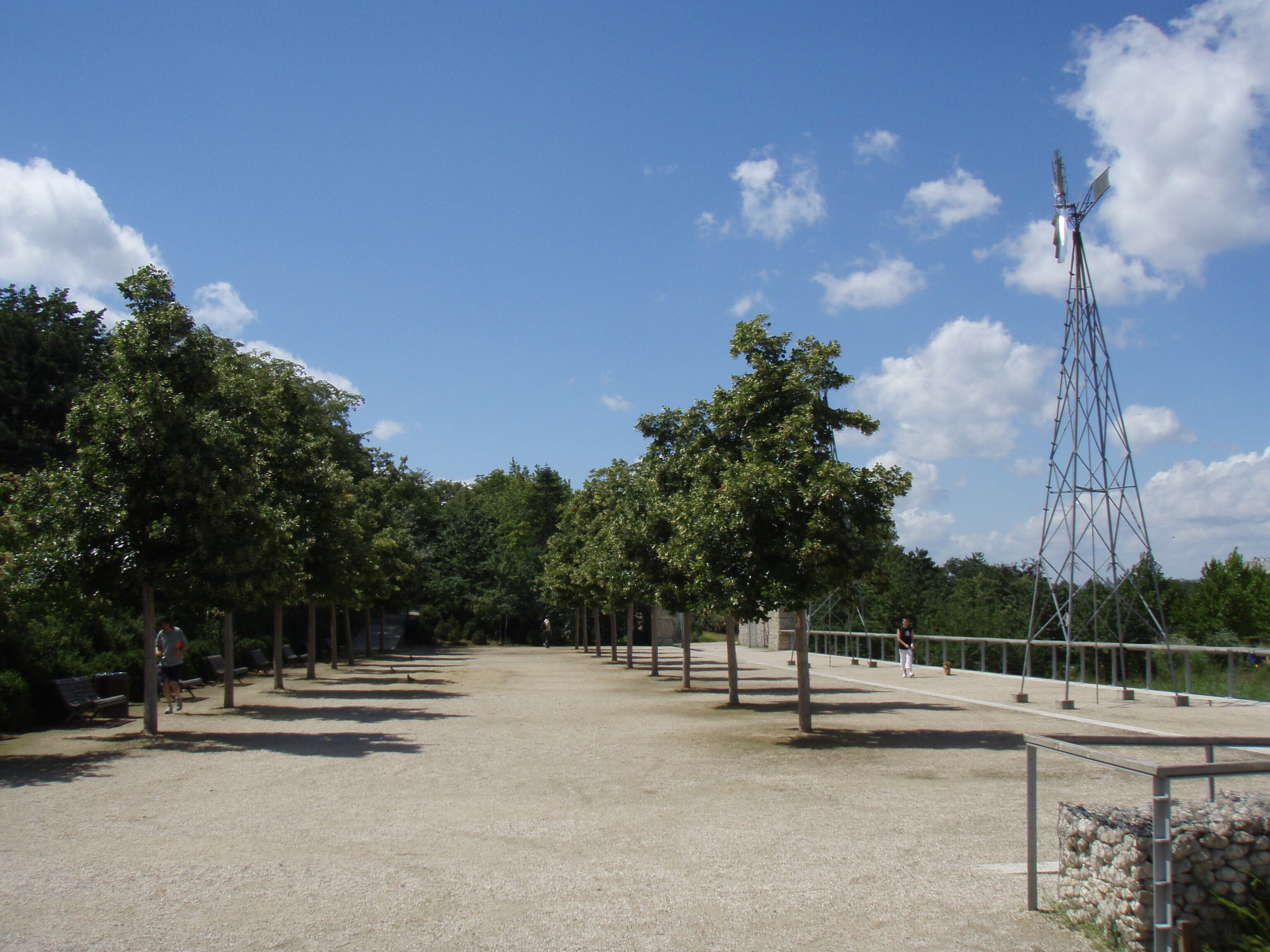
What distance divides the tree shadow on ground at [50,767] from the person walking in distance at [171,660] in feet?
18.2

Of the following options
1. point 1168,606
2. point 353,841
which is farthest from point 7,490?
point 1168,606

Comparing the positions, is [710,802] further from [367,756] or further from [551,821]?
[367,756]

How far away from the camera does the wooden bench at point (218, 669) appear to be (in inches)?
955

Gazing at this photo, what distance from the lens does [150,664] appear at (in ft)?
48.1

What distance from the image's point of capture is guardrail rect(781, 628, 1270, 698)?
18.0 m

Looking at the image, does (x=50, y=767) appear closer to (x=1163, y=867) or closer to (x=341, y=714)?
(x=341, y=714)

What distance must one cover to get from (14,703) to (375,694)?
351 inches

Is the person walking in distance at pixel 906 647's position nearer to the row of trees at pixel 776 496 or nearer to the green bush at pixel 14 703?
the row of trees at pixel 776 496

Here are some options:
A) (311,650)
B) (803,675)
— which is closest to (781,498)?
(803,675)

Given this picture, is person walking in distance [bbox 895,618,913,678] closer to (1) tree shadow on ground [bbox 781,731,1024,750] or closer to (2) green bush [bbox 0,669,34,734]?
(1) tree shadow on ground [bbox 781,731,1024,750]

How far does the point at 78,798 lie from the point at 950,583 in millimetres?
94372

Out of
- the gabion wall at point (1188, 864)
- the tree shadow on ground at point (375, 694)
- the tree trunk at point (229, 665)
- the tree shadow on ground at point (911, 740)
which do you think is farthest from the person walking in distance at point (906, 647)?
the gabion wall at point (1188, 864)

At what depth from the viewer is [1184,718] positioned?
15.2 meters

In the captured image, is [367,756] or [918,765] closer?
[918,765]
